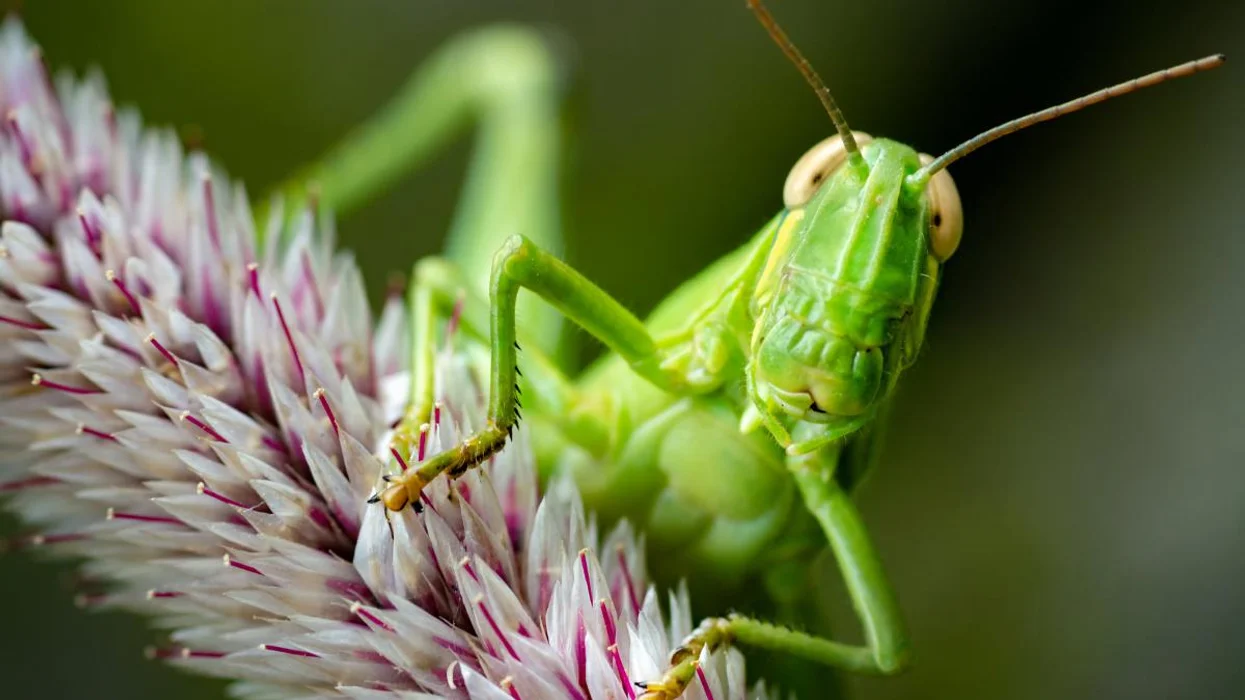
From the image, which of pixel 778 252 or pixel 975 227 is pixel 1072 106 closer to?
pixel 778 252

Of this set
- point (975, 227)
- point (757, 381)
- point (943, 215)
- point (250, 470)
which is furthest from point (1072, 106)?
point (975, 227)

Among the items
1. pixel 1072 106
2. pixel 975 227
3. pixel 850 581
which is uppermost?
pixel 1072 106

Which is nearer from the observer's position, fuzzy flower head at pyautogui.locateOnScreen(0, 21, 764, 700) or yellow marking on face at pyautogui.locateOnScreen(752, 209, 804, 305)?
fuzzy flower head at pyautogui.locateOnScreen(0, 21, 764, 700)

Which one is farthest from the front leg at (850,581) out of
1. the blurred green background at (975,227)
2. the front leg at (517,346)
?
the blurred green background at (975,227)

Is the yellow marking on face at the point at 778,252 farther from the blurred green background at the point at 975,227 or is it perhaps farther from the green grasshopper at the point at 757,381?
the blurred green background at the point at 975,227

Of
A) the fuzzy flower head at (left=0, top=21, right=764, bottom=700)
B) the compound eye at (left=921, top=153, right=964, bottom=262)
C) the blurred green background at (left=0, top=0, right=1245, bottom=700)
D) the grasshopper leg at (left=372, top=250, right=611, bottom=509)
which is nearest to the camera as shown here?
the fuzzy flower head at (left=0, top=21, right=764, bottom=700)

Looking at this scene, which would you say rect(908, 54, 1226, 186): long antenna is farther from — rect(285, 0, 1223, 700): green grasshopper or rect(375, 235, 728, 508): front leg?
rect(375, 235, 728, 508): front leg

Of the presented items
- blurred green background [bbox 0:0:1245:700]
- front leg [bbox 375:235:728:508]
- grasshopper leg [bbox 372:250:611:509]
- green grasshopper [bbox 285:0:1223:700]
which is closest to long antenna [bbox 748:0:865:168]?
green grasshopper [bbox 285:0:1223:700]

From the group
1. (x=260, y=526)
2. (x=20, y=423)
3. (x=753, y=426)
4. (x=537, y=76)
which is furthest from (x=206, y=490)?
(x=537, y=76)
